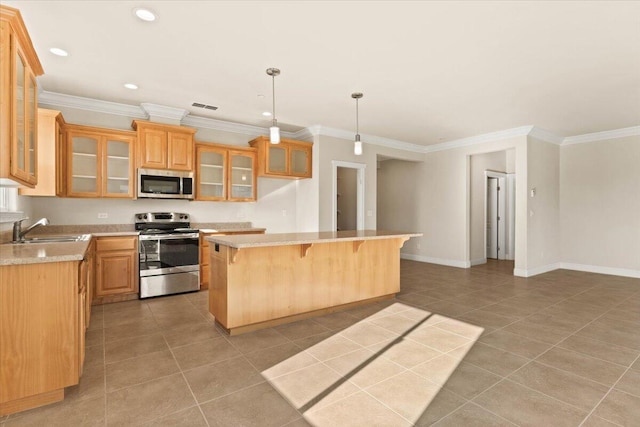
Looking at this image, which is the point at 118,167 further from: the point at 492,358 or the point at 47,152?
the point at 492,358

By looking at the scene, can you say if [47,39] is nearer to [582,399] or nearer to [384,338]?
[384,338]

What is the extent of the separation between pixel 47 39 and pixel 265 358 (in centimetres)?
336

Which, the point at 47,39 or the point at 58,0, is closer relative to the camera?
the point at 58,0

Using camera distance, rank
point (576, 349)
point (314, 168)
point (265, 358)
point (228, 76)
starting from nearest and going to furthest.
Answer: point (265, 358) < point (576, 349) < point (228, 76) < point (314, 168)

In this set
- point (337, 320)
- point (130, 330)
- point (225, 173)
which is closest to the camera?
point (130, 330)

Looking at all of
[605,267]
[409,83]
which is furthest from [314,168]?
[605,267]

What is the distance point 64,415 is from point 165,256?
8.84ft

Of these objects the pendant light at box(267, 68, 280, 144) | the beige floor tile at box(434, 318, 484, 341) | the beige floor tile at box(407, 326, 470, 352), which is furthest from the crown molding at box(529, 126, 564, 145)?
the pendant light at box(267, 68, 280, 144)

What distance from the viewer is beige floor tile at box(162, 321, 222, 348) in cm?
301

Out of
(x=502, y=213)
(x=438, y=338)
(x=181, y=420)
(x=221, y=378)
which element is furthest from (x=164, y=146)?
(x=502, y=213)

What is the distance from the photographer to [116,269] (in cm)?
423

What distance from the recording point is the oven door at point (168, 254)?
14.4 ft

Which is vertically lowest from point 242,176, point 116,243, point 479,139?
point 116,243

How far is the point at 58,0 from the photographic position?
2412 millimetres
